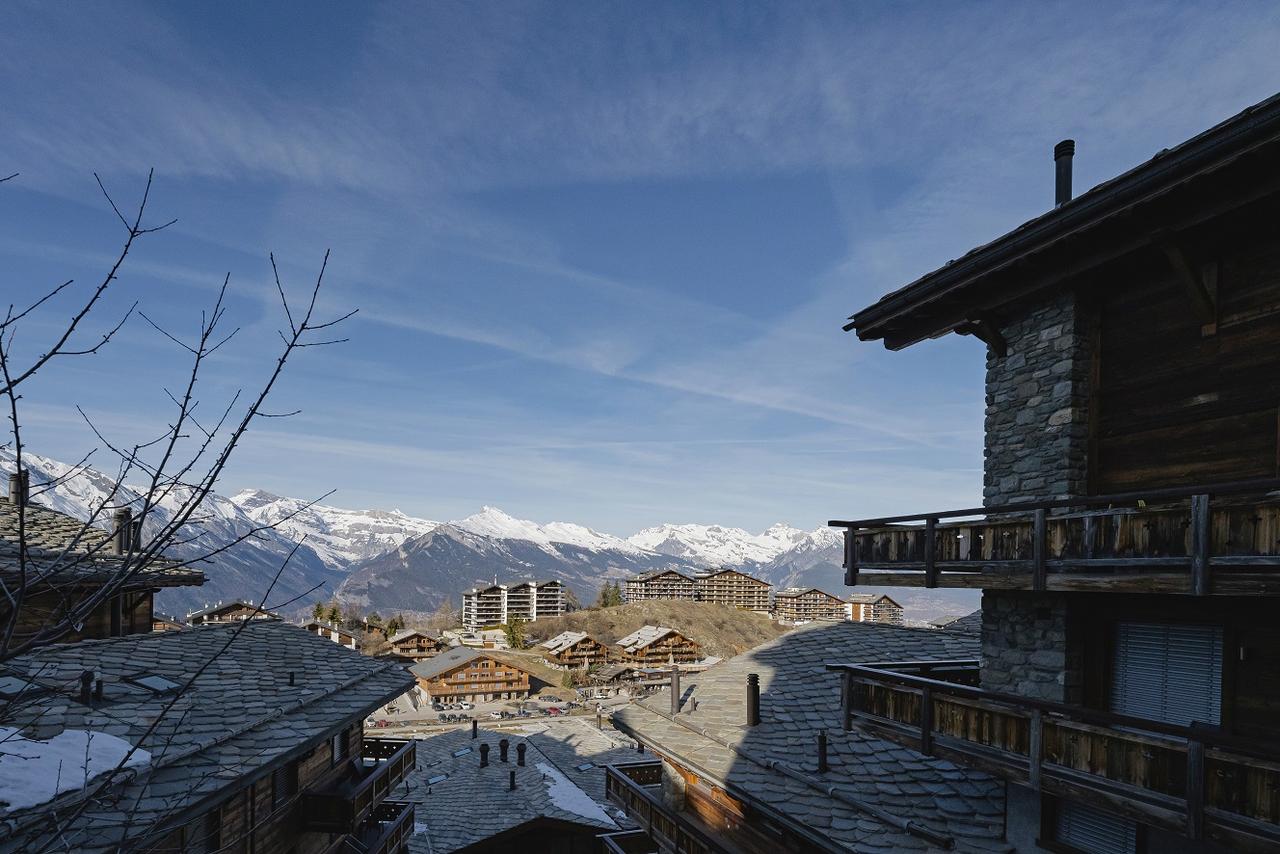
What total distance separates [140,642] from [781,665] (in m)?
16.2

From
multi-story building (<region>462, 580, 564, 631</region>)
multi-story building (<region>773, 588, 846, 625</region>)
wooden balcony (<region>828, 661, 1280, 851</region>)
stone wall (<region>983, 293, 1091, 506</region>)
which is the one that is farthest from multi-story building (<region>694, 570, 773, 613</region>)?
wooden balcony (<region>828, 661, 1280, 851</region>)

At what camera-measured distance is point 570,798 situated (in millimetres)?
30156

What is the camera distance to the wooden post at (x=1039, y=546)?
29.6 feet

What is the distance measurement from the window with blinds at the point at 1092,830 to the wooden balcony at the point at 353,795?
14.1m

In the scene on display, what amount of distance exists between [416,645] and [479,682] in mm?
22722

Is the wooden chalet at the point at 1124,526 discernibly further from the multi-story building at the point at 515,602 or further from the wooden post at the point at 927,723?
the multi-story building at the point at 515,602

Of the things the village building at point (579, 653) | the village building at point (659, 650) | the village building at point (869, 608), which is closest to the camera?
the village building at point (659, 650)

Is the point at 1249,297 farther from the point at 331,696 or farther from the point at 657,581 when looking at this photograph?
the point at 657,581

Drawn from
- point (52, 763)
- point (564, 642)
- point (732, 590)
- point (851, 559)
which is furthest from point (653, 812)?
point (732, 590)

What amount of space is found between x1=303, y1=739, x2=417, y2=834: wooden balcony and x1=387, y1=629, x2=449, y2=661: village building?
78.3 metres

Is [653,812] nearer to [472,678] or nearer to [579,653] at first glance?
[472,678]

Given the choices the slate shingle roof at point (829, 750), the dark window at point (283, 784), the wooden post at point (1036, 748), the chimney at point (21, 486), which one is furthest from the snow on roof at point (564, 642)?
the chimney at point (21, 486)

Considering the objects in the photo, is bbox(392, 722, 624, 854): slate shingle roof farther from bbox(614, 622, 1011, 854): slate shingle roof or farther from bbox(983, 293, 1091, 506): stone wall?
bbox(983, 293, 1091, 506): stone wall

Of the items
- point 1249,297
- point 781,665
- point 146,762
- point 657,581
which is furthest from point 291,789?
point 657,581
